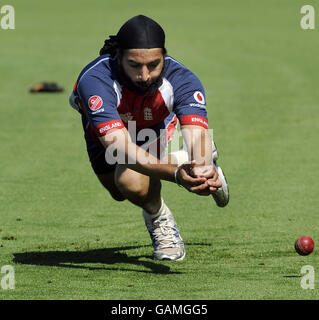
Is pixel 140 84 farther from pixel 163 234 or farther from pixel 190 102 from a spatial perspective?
pixel 163 234

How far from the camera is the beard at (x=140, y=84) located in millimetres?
7566

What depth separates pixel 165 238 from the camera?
27.8 ft

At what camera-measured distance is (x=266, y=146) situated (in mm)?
15273

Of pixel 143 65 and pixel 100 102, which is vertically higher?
→ pixel 143 65

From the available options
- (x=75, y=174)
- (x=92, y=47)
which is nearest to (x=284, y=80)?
(x=92, y=47)

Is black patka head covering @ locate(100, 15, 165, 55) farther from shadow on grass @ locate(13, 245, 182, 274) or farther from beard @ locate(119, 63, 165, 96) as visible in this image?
shadow on grass @ locate(13, 245, 182, 274)

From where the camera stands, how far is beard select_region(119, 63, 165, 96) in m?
7.57

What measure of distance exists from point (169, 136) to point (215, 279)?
1767 mm

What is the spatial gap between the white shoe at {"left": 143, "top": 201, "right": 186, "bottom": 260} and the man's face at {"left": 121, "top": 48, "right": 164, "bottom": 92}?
1.67 m

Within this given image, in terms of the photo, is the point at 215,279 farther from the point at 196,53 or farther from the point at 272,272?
the point at 196,53

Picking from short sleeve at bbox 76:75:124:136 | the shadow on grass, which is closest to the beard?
short sleeve at bbox 76:75:124:136

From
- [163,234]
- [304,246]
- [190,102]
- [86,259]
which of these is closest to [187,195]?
[163,234]

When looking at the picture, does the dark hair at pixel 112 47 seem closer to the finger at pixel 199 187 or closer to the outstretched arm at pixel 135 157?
the outstretched arm at pixel 135 157

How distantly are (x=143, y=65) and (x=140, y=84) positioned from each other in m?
0.21
